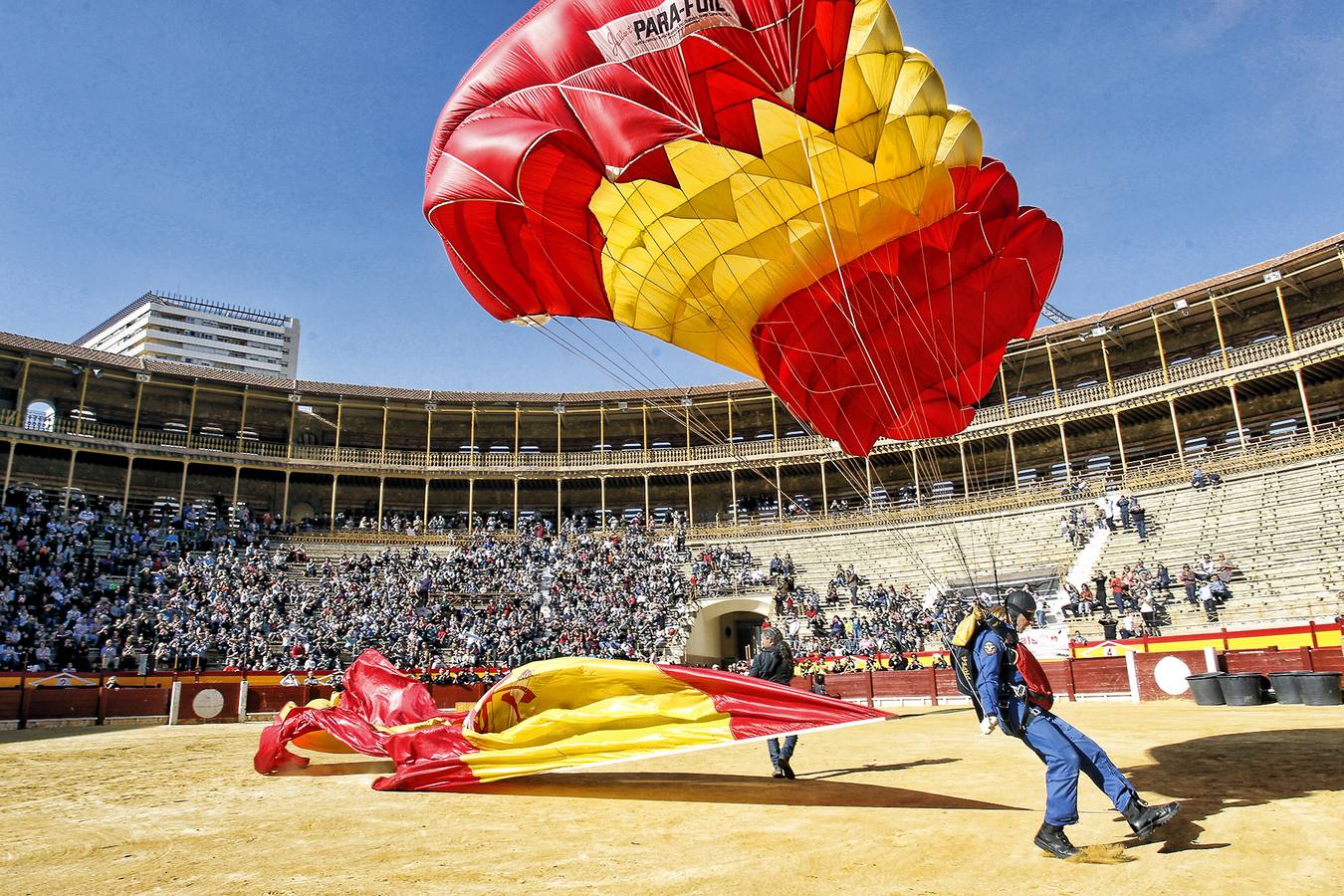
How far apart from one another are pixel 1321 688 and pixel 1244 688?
110cm

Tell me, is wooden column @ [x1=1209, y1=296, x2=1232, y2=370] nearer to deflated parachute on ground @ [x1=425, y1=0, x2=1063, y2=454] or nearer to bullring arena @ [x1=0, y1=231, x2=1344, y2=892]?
bullring arena @ [x1=0, y1=231, x2=1344, y2=892]

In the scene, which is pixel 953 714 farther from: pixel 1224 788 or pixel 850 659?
pixel 1224 788

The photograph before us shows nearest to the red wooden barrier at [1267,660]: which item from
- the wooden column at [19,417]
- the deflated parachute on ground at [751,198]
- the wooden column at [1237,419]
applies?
the deflated parachute on ground at [751,198]

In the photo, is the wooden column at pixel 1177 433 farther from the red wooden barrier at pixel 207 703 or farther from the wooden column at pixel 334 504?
the wooden column at pixel 334 504

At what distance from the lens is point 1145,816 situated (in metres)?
4.91

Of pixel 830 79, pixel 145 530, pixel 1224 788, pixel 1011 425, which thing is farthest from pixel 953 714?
pixel 145 530

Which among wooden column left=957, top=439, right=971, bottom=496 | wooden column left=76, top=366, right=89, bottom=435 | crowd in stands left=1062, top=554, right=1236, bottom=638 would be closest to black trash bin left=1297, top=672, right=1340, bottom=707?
crowd in stands left=1062, top=554, right=1236, bottom=638

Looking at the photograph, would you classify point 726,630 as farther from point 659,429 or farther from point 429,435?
point 429,435

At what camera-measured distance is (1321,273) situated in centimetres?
2822

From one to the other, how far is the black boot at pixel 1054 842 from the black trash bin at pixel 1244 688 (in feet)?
41.0

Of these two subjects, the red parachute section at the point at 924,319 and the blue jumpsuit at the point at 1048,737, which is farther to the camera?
the red parachute section at the point at 924,319

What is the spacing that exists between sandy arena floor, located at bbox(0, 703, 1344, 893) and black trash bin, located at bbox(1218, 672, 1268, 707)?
4.98m

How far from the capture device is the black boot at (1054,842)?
4676 millimetres

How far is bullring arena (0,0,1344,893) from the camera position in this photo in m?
5.46
